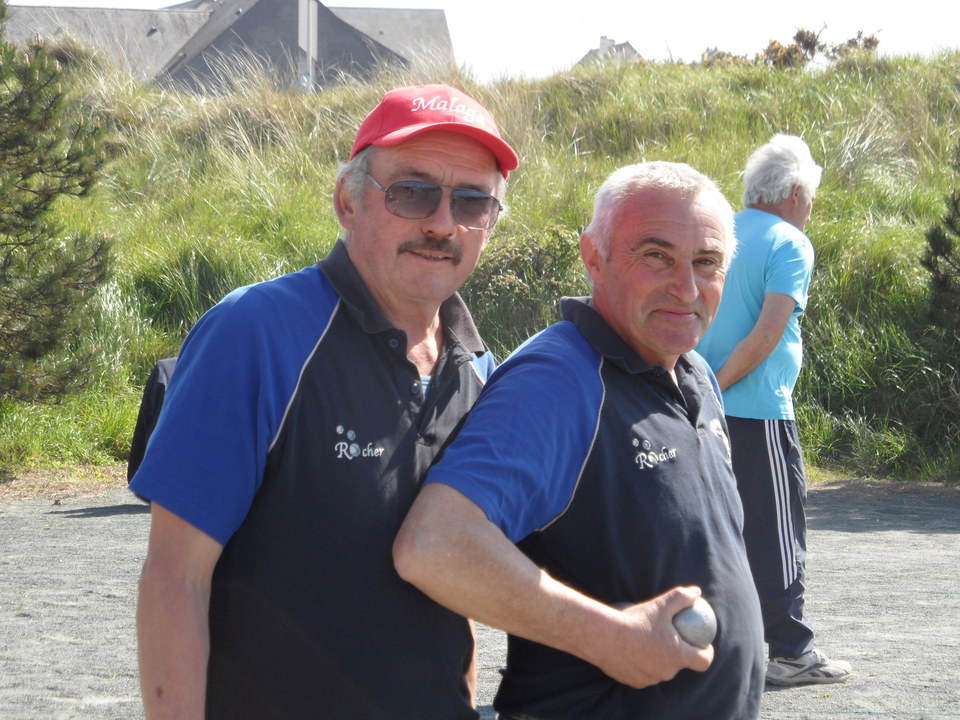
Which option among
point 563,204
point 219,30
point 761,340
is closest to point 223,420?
point 761,340

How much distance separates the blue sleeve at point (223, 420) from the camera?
2.04 meters

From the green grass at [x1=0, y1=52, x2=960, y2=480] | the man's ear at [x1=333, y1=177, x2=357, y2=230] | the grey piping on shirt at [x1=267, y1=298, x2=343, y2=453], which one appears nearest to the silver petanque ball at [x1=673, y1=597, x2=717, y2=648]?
the grey piping on shirt at [x1=267, y1=298, x2=343, y2=453]

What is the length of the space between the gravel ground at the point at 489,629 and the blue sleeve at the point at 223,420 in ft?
9.04

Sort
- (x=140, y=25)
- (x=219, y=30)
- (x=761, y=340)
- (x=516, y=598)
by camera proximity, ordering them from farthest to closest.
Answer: (x=140, y=25)
(x=219, y=30)
(x=761, y=340)
(x=516, y=598)

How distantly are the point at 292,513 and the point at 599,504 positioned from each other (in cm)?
54

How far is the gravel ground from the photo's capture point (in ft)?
15.5

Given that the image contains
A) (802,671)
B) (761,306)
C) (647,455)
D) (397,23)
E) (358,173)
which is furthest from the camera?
(397,23)

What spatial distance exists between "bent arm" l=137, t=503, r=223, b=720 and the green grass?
8.20 m

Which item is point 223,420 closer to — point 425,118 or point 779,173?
point 425,118

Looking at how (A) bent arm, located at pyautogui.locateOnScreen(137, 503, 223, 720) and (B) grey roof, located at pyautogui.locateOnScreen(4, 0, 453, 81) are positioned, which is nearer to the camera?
(A) bent arm, located at pyautogui.locateOnScreen(137, 503, 223, 720)

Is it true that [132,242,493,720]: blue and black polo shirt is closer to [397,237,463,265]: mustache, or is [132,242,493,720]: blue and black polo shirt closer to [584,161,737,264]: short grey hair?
[397,237,463,265]: mustache

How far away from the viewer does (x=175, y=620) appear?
6.69 ft

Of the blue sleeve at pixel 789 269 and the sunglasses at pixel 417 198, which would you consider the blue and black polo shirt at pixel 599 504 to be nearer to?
the sunglasses at pixel 417 198

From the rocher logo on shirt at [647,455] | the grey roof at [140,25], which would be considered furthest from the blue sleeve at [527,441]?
the grey roof at [140,25]
